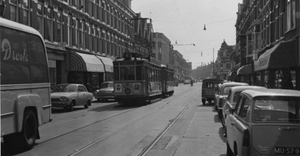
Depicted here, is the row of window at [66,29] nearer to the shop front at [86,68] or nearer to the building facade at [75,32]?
the building facade at [75,32]

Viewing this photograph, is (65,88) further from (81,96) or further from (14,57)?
(14,57)

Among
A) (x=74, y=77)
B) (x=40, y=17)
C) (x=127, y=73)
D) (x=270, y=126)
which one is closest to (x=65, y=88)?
(x=127, y=73)

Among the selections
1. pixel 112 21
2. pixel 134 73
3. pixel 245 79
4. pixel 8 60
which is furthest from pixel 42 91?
pixel 245 79

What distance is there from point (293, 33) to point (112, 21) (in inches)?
1143

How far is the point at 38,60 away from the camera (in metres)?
9.12

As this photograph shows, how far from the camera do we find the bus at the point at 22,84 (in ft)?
23.8

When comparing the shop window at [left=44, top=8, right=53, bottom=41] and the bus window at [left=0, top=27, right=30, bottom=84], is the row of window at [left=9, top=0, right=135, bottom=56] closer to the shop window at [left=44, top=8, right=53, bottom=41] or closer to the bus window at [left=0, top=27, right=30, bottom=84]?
the shop window at [left=44, top=8, right=53, bottom=41]

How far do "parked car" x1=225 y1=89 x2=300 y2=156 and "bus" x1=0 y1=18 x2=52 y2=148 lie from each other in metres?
4.77

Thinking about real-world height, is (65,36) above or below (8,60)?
above

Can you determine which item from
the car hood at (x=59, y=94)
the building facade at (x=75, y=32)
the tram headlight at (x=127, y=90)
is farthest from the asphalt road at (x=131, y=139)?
the building facade at (x=75, y=32)

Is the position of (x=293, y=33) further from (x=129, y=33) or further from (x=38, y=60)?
(x=129, y=33)

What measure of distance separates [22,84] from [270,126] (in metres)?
5.66

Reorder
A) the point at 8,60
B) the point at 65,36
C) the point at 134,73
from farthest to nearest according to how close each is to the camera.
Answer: the point at 65,36, the point at 134,73, the point at 8,60

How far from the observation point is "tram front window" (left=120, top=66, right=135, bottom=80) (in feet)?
72.0
